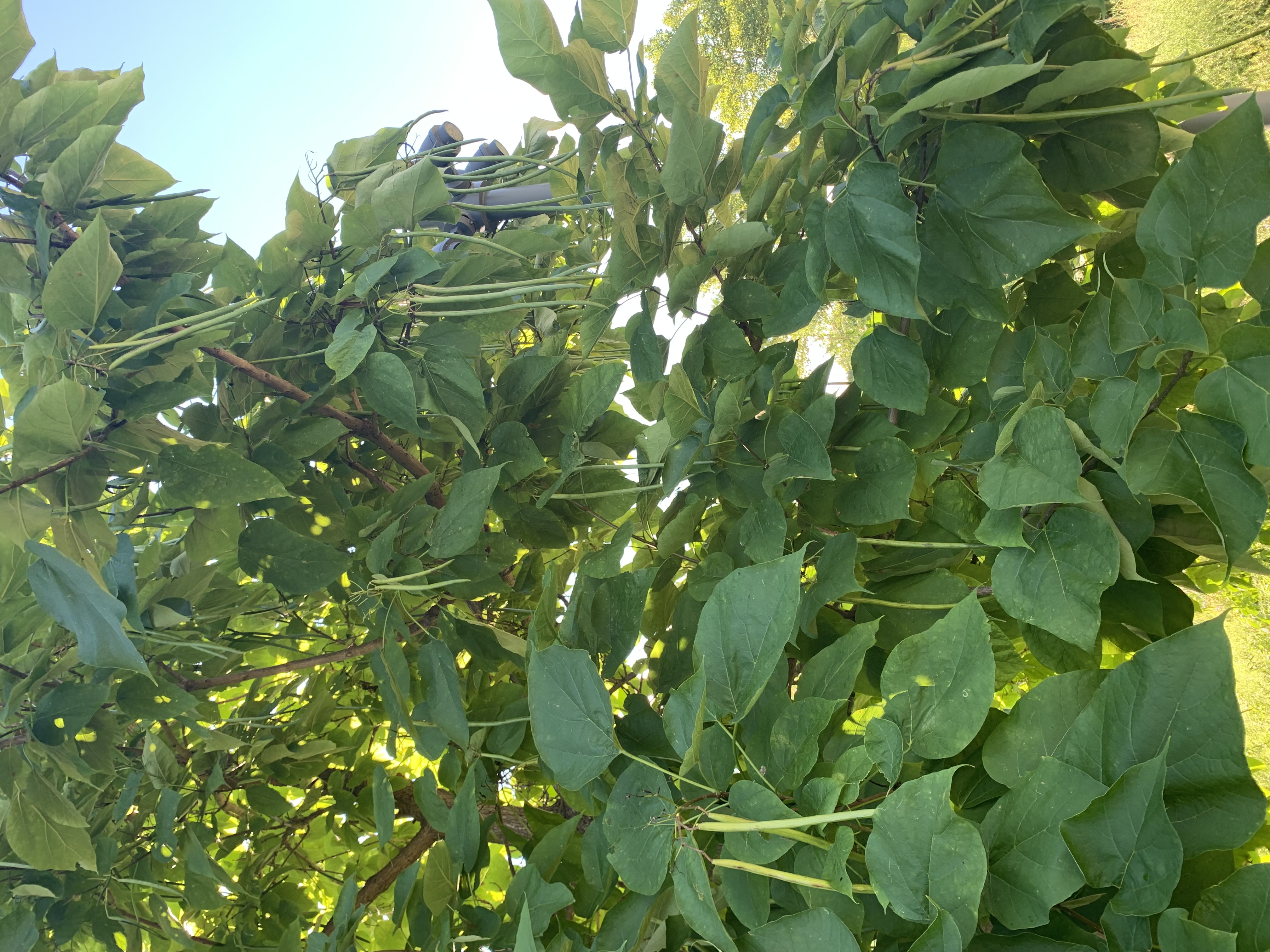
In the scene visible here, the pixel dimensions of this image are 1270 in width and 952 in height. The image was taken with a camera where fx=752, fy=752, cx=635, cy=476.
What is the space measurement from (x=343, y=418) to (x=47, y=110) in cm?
17

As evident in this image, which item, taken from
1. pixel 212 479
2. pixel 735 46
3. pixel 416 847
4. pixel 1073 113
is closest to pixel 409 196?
pixel 212 479

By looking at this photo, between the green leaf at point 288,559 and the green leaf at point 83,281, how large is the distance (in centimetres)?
10

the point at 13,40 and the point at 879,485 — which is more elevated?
the point at 13,40

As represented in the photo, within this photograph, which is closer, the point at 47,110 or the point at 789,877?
the point at 789,877

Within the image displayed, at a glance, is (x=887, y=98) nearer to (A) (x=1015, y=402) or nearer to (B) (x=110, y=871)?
(A) (x=1015, y=402)

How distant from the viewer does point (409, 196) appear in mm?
314

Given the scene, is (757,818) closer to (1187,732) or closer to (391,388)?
(1187,732)

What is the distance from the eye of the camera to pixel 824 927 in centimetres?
15

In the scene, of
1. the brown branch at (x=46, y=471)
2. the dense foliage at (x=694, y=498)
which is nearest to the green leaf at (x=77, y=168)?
the dense foliage at (x=694, y=498)

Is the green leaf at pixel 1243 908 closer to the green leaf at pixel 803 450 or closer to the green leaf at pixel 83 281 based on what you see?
the green leaf at pixel 803 450

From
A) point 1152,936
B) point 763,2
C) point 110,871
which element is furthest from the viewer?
point 763,2

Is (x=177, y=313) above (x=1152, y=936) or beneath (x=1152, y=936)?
above

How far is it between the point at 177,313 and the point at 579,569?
0.23m

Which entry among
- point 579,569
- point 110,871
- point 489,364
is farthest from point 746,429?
point 110,871
